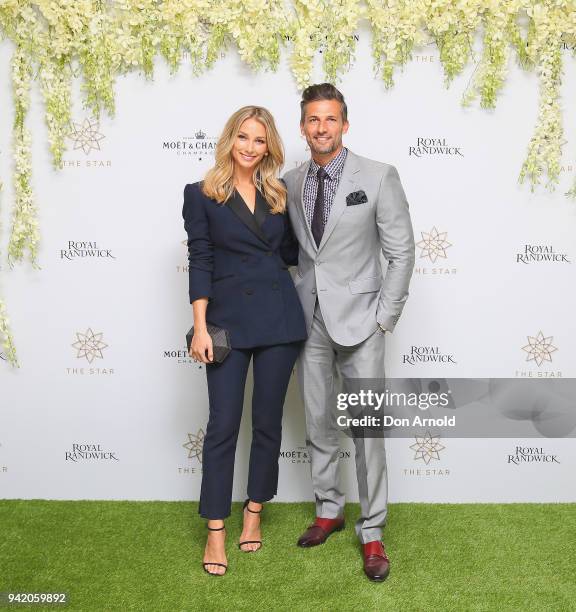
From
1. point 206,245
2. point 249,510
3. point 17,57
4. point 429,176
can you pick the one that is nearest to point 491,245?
point 429,176

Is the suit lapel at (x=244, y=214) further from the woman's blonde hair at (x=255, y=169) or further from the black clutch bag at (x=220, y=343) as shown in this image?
the black clutch bag at (x=220, y=343)

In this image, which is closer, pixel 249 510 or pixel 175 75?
pixel 249 510

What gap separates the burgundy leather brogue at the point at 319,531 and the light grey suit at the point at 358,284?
190 millimetres

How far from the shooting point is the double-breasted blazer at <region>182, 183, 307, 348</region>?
8.00 feet

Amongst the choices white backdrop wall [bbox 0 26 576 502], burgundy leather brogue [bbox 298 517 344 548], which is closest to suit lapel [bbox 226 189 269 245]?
white backdrop wall [bbox 0 26 576 502]

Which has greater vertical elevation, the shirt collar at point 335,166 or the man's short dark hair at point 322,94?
the man's short dark hair at point 322,94

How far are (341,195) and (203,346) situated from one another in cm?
73

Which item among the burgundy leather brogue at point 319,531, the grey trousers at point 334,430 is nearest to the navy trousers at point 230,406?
the grey trousers at point 334,430

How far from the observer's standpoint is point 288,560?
2.55m

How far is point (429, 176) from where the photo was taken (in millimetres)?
2938

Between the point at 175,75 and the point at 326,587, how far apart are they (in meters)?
2.12

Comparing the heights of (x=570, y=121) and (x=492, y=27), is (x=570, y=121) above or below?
below

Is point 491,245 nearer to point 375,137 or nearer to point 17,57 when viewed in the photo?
point 375,137

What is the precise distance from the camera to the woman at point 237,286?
7.99 ft
